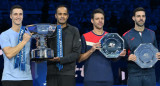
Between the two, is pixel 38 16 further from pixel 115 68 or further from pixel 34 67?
pixel 34 67

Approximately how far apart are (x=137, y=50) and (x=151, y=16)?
4.01 metres

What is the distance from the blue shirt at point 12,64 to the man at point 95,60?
0.67 m

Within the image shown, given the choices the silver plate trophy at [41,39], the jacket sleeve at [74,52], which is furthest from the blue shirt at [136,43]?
the silver plate trophy at [41,39]

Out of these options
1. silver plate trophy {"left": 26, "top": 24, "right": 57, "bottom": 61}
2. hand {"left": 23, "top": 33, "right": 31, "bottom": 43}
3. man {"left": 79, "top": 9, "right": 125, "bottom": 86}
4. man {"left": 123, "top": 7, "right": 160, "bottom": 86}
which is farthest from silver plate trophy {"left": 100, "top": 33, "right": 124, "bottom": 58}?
hand {"left": 23, "top": 33, "right": 31, "bottom": 43}

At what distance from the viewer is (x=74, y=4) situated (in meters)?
7.23

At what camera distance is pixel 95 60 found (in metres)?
3.42

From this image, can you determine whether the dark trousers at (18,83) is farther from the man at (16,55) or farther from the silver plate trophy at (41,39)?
the silver plate trophy at (41,39)

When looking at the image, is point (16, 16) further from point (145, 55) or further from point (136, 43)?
point (145, 55)

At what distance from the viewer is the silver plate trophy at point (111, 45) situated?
133 inches

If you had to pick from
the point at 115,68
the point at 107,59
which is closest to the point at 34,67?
the point at 107,59

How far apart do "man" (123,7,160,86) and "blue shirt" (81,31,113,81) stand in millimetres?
347

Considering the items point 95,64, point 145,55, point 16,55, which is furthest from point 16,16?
point 145,55

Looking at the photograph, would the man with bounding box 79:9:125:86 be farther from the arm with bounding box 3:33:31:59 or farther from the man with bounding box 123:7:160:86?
the arm with bounding box 3:33:31:59

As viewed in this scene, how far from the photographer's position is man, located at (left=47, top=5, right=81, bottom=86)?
3199mm
